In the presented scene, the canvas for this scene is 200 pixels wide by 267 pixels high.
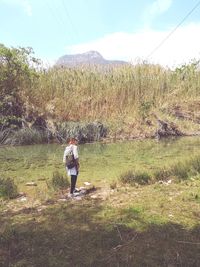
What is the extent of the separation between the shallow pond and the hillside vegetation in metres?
2.04

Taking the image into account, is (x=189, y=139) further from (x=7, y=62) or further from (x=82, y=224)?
(x=82, y=224)

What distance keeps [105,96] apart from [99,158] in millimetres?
8221

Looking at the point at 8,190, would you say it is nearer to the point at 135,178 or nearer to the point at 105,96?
the point at 135,178

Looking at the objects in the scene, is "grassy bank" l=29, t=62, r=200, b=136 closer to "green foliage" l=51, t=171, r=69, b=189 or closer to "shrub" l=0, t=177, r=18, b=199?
"green foliage" l=51, t=171, r=69, b=189

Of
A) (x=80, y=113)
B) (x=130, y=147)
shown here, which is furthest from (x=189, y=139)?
(x=80, y=113)

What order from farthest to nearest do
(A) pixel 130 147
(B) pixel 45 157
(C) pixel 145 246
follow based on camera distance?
(A) pixel 130 147
(B) pixel 45 157
(C) pixel 145 246

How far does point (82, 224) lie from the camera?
7.18m

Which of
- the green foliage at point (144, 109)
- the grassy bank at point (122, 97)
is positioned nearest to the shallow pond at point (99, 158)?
the grassy bank at point (122, 97)

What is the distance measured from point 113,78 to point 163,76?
8.81 ft

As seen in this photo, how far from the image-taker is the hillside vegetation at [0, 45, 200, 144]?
68.4 ft

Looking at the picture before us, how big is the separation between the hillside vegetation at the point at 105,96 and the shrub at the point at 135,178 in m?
9.75

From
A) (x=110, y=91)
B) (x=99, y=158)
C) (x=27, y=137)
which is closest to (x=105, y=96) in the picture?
(x=110, y=91)

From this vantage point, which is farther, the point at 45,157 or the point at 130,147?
the point at 130,147

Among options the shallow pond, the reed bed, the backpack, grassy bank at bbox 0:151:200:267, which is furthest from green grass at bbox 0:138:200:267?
the reed bed
